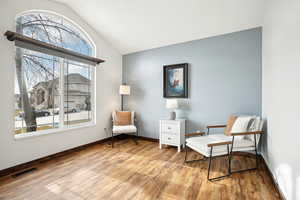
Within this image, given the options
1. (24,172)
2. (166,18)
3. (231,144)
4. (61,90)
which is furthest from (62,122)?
(231,144)

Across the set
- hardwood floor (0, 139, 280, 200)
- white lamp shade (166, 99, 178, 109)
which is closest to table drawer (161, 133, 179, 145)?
hardwood floor (0, 139, 280, 200)

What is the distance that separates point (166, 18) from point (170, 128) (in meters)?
2.36

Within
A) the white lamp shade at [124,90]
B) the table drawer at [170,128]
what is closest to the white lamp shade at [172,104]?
the table drawer at [170,128]

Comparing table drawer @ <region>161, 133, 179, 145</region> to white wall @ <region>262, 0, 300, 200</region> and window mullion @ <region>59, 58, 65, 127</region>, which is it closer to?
white wall @ <region>262, 0, 300, 200</region>

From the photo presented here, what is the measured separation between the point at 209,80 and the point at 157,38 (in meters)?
1.63

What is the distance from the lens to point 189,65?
3.23 metres

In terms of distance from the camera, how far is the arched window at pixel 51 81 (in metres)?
2.28

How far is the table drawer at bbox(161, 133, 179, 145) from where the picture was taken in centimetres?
298

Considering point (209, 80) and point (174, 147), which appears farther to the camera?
point (174, 147)

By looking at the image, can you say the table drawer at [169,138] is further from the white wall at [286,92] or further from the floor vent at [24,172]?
the floor vent at [24,172]

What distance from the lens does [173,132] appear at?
9.85 feet

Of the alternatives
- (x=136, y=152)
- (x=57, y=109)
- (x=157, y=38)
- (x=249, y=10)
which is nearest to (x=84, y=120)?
(x=57, y=109)

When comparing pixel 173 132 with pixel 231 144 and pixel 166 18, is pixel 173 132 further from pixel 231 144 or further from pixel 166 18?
pixel 166 18

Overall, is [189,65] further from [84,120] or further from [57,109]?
[57,109]
